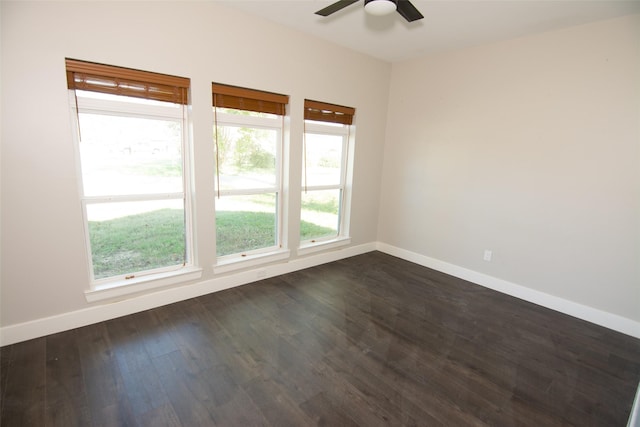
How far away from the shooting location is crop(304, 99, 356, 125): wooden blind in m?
3.53

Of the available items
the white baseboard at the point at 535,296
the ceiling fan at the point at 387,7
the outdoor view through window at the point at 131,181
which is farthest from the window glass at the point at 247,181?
the white baseboard at the point at 535,296

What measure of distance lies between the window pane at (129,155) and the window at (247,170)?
42cm

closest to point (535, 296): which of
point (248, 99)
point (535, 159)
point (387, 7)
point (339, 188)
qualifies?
point (535, 159)

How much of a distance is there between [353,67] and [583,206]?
2.89 meters

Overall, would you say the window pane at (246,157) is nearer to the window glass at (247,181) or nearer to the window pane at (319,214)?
the window glass at (247,181)

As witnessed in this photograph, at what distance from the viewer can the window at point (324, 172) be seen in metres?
3.66

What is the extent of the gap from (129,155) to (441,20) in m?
3.03

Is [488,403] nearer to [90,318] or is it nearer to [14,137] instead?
[90,318]

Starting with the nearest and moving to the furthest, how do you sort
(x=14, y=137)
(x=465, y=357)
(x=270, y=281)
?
1. (x=14, y=137)
2. (x=465, y=357)
3. (x=270, y=281)

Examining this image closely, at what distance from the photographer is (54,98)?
2096 millimetres

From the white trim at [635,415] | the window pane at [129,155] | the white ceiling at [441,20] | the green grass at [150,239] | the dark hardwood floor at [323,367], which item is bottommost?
the dark hardwood floor at [323,367]

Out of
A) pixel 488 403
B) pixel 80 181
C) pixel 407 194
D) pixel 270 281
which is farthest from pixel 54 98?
pixel 407 194

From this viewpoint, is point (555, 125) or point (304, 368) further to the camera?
point (555, 125)

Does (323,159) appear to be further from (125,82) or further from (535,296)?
(535,296)
